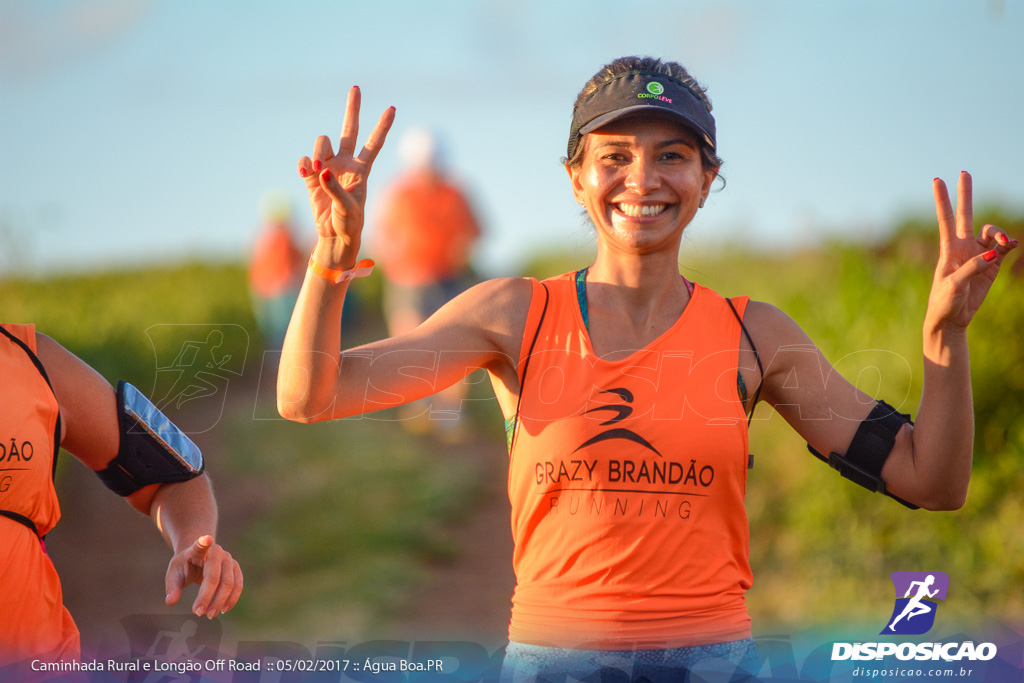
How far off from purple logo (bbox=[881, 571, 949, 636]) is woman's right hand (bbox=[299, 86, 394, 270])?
2388 mm

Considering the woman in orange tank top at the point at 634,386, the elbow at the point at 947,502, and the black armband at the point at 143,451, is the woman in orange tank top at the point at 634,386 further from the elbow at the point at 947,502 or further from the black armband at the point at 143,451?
the black armband at the point at 143,451

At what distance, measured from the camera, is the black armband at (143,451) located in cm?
250

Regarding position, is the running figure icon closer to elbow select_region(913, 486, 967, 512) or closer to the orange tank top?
elbow select_region(913, 486, 967, 512)

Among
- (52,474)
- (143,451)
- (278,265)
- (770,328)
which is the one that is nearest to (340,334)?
(143,451)

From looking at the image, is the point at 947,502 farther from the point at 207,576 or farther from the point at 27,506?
the point at 27,506

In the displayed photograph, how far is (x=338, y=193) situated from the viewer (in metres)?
2.26

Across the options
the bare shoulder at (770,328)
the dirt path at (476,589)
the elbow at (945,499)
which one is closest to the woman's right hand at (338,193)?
the bare shoulder at (770,328)

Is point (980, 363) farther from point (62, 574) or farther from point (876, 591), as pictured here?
point (62, 574)

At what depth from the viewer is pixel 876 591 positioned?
5117mm

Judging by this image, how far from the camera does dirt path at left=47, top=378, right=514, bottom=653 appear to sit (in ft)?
20.1

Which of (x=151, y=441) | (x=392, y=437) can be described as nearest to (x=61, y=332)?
(x=392, y=437)

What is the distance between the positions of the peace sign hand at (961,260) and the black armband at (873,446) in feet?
0.85

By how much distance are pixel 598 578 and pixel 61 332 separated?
7.14 m

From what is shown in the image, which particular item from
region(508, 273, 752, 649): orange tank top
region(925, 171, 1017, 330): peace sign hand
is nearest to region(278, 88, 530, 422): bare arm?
Result: region(508, 273, 752, 649): orange tank top
